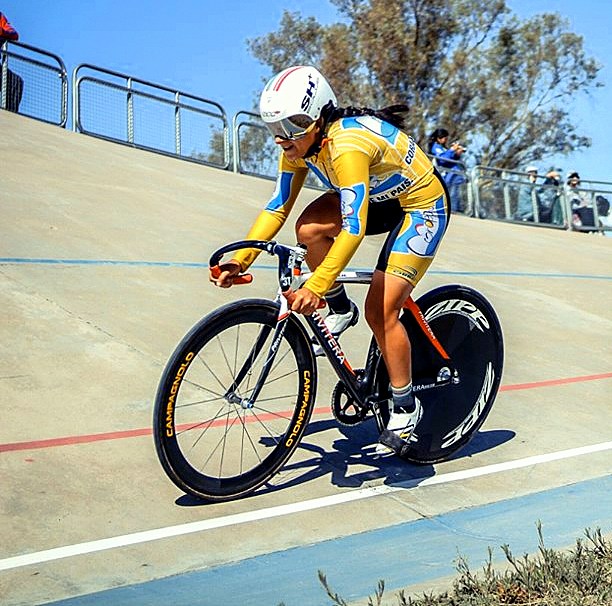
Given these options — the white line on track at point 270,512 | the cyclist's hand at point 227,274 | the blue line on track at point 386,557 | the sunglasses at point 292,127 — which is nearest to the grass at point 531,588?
the blue line on track at point 386,557

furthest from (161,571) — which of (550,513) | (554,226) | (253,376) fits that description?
(554,226)

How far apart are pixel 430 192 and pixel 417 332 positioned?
70 cm

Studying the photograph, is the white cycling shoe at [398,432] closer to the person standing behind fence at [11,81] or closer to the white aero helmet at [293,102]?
the white aero helmet at [293,102]

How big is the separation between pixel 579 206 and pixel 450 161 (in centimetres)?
387

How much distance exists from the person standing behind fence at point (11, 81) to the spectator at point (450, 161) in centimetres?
639

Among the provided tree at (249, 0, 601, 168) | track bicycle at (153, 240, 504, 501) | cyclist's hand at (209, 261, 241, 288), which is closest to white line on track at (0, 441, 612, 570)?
track bicycle at (153, 240, 504, 501)

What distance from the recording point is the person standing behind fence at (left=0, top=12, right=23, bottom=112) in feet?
43.9

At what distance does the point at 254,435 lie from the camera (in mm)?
4531

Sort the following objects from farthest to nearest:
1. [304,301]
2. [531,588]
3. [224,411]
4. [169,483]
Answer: [224,411], [169,483], [304,301], [531,588]

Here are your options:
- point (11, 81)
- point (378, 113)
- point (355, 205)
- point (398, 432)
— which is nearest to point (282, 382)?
point (398, 432)

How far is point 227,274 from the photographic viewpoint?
13.3 ft

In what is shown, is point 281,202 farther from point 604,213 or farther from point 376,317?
point 604,213

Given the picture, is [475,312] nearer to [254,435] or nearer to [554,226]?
[254,435]

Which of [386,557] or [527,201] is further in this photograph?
[527,201]
